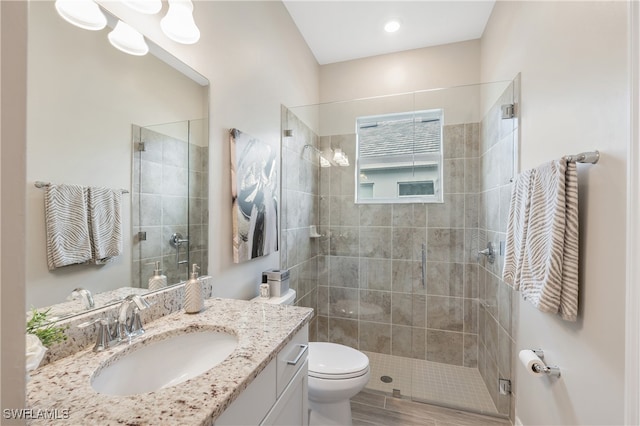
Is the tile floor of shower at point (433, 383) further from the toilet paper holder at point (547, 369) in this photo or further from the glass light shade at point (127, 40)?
the glass light shade at point (127, 40)

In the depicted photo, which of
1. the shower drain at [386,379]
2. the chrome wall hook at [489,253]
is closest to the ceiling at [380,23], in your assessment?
the chrome wall hook at [489,253]

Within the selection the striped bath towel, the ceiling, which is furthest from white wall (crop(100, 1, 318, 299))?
the striped bath towel

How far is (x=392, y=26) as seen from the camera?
226cm

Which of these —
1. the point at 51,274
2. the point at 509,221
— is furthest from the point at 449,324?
the point at 51,274

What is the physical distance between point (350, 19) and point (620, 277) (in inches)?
93.3

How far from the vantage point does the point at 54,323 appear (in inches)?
29.8

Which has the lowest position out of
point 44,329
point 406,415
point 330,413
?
point 406,415

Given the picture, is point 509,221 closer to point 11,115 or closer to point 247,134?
point 247,134

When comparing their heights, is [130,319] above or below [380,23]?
below

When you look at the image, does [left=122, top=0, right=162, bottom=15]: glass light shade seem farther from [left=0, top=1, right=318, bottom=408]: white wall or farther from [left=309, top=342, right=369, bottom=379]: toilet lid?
[left=309, top=342, right=369, bottom=379]: toilet lid

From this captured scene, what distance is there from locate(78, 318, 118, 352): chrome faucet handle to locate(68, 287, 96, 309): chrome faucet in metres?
0.05

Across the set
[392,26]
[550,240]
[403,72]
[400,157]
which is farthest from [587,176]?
[403,72]

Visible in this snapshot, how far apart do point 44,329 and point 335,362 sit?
1371mm

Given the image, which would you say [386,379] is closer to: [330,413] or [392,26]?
[330,413]
